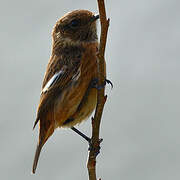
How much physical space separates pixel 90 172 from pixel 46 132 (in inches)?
47.2

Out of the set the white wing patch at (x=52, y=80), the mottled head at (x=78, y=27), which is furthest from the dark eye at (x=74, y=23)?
the white wing patch at (x=52, y=80)

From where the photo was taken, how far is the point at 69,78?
14.0ft

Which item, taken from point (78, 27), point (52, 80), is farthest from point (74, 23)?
point (52, 80)

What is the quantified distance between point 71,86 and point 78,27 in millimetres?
802

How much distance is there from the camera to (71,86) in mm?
4254

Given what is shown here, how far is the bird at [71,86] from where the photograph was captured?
424 cm

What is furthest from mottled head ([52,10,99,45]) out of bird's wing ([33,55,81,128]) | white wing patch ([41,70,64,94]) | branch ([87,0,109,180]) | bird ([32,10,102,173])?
branch ([87,0,109,180])

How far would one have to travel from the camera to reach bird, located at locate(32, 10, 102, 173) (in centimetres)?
424

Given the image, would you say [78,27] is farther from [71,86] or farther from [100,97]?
[100,97]

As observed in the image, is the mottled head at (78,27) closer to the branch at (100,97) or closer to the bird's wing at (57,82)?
the bird's wing at (57,82)

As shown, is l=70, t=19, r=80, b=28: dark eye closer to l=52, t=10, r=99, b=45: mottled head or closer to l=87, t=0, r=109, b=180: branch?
l=52, t=10, r=99, b=45: mottled head

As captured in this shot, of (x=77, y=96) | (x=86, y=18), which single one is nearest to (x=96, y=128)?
(x=77, y=96)

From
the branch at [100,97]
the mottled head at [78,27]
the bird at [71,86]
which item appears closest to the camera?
the branch at [100,97]

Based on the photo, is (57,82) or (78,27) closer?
(57,82)
